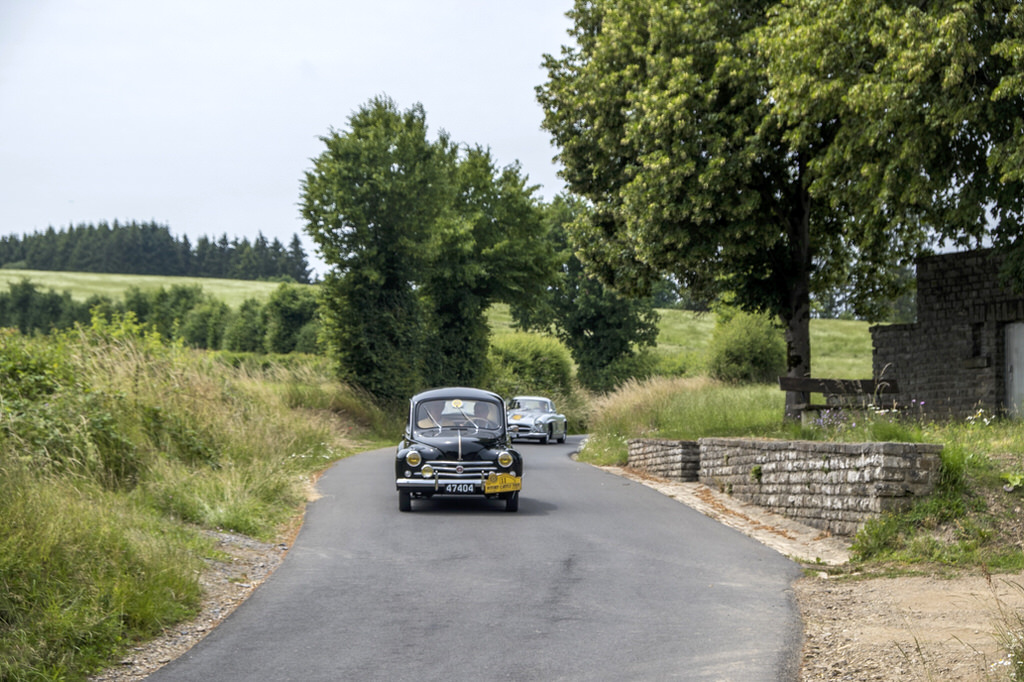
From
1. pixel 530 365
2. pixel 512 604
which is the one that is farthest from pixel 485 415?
pixel 530 365

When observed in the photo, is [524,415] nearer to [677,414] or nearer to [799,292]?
[677,414]

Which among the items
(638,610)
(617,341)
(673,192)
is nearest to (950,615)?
(638,610)

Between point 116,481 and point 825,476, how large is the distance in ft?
29.2

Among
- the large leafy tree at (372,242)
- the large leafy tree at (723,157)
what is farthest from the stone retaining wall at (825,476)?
the large leafy tree at (372,242)

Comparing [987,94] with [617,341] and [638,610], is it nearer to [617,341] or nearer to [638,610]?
[638,610]

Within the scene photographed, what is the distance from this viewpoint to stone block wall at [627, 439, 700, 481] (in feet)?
59.5

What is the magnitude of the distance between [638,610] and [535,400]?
89.2 feet

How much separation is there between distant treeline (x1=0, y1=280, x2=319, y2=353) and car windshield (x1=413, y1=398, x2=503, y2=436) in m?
54.3

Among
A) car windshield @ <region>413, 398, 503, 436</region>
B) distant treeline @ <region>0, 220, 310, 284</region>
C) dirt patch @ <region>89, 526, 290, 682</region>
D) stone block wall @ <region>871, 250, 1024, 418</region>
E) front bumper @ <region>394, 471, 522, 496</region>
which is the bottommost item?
dirt patch @ <region>89, 526, 290, 682</region>

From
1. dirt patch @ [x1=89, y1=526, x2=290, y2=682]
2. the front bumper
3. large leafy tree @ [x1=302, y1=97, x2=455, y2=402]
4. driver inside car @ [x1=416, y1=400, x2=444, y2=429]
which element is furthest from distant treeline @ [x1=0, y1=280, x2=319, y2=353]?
dirt patch @ [x1=89, y1=526, x2=290, y2=682]

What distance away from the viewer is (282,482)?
48.4ft

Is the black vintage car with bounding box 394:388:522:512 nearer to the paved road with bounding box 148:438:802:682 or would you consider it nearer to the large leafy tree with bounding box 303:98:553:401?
the paved road with bounding box 148:438:802:682

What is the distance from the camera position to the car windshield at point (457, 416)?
1457cm

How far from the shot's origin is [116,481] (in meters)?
12.0
